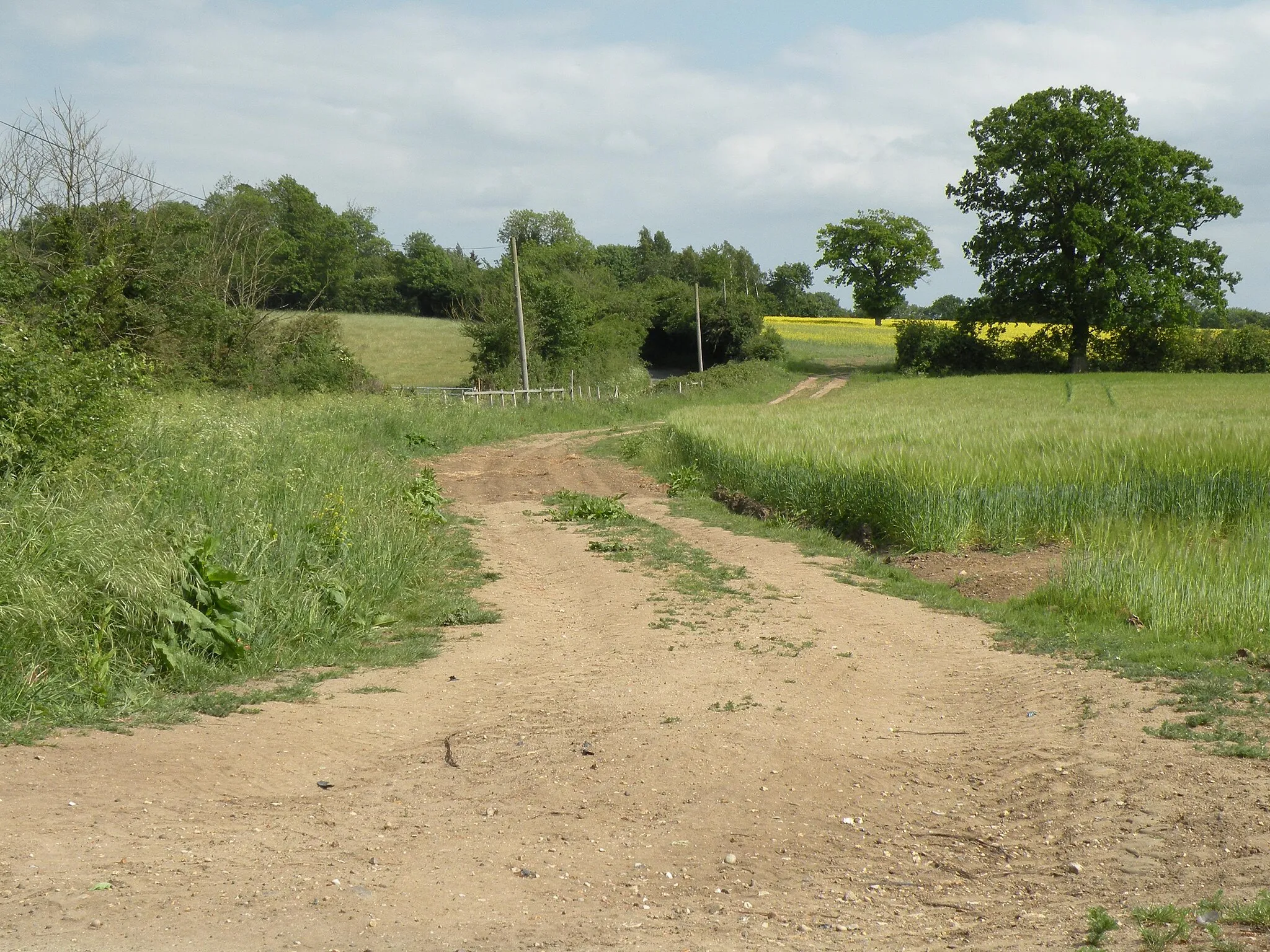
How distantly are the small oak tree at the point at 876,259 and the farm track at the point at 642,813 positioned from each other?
86942mm

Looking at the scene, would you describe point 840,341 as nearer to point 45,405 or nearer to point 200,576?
point 45,405

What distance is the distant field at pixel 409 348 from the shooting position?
219 feet

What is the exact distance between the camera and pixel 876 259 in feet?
305

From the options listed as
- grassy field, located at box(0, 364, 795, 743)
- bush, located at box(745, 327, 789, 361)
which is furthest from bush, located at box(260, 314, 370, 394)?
bush, located at box(745, 327, 789, 361)

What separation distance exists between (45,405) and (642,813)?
7893mm

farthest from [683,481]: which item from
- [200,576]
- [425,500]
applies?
[200,576]

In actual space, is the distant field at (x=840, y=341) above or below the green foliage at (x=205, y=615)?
above

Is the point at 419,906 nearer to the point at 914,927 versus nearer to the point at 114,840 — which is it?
the point at 114,840

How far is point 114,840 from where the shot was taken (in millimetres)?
5164

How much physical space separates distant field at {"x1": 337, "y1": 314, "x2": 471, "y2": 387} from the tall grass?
4467 cm

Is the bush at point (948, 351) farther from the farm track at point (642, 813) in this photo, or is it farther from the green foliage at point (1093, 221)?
the farm track at point (642, 813)

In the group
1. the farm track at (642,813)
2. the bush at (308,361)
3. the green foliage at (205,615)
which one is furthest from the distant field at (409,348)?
the farm track at (642,813)

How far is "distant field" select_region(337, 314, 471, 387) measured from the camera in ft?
219

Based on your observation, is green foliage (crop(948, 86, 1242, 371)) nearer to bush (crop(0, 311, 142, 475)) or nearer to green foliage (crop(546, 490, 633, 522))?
green foliage (crop(546, 490, 633, 522))
